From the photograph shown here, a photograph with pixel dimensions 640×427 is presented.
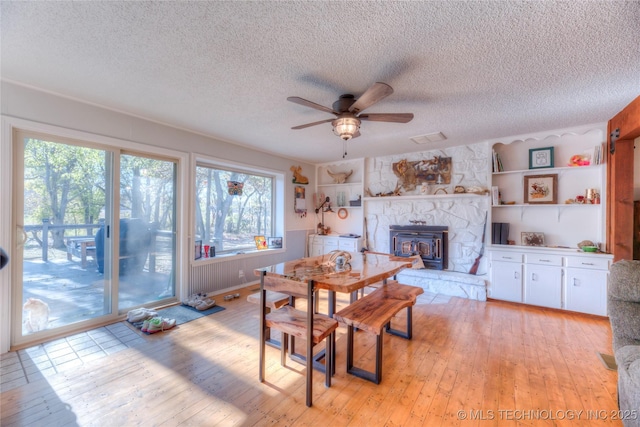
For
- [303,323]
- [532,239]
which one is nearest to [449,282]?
[532,239]

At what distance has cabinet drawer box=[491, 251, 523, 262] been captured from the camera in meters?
3.80

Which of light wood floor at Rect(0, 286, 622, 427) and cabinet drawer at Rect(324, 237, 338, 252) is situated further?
cabinet drawer at Rect(324, 237, 338, 252)

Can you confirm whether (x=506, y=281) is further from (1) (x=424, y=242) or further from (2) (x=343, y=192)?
(2) (x=343, y=192)

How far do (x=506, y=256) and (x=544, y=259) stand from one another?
0.42m

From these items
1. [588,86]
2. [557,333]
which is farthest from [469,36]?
[557,333]

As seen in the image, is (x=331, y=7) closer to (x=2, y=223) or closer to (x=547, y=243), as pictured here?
(x=2, y=223)

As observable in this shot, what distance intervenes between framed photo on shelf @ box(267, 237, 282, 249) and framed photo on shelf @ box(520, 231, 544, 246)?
4.06 metres

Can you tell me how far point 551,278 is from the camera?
3.58m

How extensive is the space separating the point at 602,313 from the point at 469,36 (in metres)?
3.79

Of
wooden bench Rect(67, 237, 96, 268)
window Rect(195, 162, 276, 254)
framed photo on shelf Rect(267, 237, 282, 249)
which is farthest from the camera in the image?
framed photo on shelf Rect(267, 237, 282, 249)

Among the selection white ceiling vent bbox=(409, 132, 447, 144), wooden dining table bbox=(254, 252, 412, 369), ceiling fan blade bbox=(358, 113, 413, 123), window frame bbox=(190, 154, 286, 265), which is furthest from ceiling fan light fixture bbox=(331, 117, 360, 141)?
window frame bbox=(190, 154, 286, 265)

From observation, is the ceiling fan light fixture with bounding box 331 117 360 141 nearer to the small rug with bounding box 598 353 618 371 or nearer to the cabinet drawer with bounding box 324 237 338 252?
the small rug with bounding box 598 353 618 371

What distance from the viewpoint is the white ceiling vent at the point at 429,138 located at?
3763mm

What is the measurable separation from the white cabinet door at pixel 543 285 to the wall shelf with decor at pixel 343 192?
2801 mm
